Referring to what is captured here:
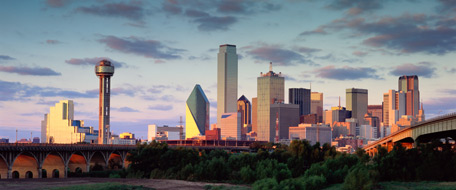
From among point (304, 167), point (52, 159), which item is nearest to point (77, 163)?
point (52, 159)

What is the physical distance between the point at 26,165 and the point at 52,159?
12.3 m

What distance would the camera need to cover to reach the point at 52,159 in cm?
15488

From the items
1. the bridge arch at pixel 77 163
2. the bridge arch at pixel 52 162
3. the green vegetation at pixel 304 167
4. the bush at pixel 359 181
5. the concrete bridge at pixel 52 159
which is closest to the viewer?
the bush at pixel 359 181

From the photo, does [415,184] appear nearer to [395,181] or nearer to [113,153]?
[395,181]

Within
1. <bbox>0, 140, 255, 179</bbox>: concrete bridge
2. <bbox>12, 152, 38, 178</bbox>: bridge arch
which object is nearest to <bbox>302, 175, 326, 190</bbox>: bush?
<bbox>0, 140, 255, 179</bbox>: concrete bridge

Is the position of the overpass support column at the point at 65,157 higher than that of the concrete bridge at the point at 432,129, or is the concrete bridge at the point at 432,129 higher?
the concrete bridge at the point at 432,129

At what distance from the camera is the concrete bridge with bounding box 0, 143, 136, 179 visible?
426ft

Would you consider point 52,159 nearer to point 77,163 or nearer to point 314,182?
point 77,163

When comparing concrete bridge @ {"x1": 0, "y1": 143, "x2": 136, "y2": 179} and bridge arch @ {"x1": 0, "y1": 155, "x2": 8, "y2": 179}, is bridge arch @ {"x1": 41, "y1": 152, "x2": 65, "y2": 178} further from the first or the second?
bridge arch @ {"x1": 0, "y1": 155, "x2": 8, "y2": 179}

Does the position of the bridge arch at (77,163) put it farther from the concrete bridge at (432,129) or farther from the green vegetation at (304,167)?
the concrete bridge at (432,129)

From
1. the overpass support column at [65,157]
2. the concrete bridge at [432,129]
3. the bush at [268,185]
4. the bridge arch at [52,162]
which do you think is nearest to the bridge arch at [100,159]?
the overpass support column at [65,157]

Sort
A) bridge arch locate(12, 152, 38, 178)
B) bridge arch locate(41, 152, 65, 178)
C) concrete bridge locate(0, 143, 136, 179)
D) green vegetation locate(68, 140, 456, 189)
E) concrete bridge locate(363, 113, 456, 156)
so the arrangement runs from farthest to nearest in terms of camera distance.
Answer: bridge arch locate(41, 152, 65, 178)
bridge arch locate(12, 152, 38, 178)
concrete bridge locate(0, 143, 136, 179)
concrete bridge locate(363, 113, 456, 156)
green vegetation locate(68, 140, 456, 189)

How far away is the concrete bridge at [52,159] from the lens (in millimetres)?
129750

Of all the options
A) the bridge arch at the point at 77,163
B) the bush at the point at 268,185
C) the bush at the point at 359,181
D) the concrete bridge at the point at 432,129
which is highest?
the concrete bridge at the point at 432,129
